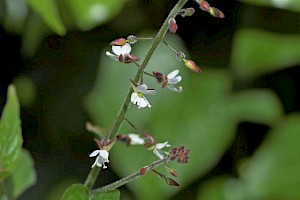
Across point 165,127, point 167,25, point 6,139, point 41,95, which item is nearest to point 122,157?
point 165,127

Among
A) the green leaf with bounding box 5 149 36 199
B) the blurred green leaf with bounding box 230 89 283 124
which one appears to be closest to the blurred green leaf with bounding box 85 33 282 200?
the blurred green leaf with bounding box 230 89 283 124

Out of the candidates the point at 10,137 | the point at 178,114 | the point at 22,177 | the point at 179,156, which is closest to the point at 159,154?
the point at 179,156

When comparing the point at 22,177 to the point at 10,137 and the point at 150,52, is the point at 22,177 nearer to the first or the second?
the point at 10,137

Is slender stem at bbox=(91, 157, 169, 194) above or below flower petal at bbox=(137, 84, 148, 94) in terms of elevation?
below

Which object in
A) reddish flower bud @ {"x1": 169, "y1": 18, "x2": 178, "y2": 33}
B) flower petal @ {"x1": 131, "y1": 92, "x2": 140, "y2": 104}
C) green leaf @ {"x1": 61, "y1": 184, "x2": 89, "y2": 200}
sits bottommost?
green leaf @ {"x1": 61, "y1": 184, "x2": 89, "y2": 200}

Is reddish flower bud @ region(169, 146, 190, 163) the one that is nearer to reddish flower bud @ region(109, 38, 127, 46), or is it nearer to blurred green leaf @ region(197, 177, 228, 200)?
reddish flower bud @ region(109, 38, 127, 46)

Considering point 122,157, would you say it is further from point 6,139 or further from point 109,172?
point 6,139

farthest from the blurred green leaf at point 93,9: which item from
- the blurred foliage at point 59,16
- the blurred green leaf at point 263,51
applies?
the blurred green leaf at point 263,51
